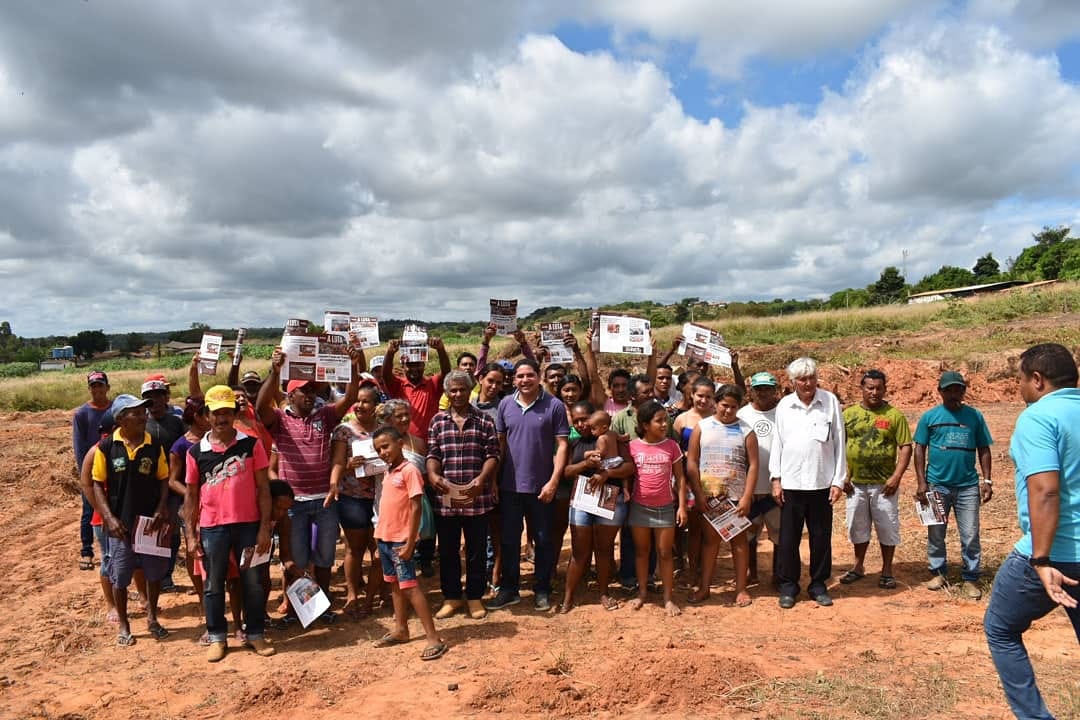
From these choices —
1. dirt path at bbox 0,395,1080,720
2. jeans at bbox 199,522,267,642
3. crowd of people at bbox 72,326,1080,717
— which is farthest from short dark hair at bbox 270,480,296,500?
dirt path at bbox 0,395,1080,720

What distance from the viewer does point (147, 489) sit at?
5711 millimetres

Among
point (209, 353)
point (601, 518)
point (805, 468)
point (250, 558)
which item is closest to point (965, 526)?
point (805, 468)

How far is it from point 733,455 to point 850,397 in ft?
49.9

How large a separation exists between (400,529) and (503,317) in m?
3.10

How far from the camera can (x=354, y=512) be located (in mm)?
6008

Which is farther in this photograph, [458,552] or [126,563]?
[458,552]

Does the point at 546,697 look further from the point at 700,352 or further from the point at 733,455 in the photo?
the point at 700,352

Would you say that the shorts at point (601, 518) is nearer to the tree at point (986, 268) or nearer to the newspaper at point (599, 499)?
the newspaper at point (599, 499)

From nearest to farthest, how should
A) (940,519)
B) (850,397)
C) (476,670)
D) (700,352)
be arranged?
(476,670)
(940,519)
(700,352)
(850,397)

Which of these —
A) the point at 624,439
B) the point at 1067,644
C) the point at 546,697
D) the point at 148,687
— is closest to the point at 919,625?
the point at 1067,644

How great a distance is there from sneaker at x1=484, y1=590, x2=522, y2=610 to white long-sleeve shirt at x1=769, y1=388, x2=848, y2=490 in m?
2.53

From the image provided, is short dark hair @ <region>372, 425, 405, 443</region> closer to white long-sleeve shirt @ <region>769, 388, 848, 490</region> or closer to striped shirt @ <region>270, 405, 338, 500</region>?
striped shirt @ <region>270, 405, 338, 500</region>

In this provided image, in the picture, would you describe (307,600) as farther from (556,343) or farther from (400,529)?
(556,343)

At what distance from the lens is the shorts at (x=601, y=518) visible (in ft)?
19.4
